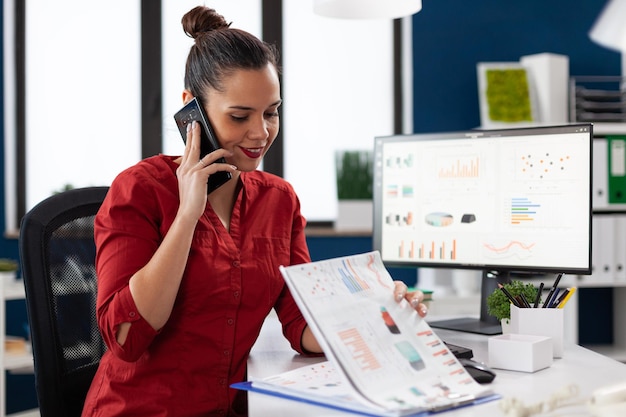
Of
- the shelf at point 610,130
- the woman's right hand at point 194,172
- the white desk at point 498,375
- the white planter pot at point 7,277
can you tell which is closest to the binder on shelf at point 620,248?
the shelf at point 610,130

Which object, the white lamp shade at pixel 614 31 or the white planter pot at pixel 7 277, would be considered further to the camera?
the white planter pot at pixel 7 277

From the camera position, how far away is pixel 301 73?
3.81 meters

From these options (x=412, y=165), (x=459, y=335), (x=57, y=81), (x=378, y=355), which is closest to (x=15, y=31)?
(x=57, y=81)

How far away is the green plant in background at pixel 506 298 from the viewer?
149cm

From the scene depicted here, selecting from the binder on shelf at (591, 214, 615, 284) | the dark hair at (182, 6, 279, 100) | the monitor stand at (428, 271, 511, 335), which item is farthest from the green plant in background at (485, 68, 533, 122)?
the dark hair at (182, 6, 279, 100)

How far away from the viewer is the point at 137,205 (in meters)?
1.30

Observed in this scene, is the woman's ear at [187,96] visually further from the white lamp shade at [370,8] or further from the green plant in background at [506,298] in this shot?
the green plant in background at [506,298]

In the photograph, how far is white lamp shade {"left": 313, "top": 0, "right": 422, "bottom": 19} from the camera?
1.86 m

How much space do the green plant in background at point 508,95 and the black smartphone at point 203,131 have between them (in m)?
2.32

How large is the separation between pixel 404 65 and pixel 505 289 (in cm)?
254

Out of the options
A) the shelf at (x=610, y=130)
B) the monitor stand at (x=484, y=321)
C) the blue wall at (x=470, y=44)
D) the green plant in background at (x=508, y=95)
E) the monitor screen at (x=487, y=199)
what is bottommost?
the monitor stand at (x=484, y=321)

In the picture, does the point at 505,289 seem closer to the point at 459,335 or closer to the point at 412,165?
the point at 459,335

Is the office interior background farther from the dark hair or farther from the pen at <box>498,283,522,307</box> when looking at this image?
the pen at <box>498,283,522,307</box>

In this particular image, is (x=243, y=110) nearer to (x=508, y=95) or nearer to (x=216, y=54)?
(x=216, y=54)
